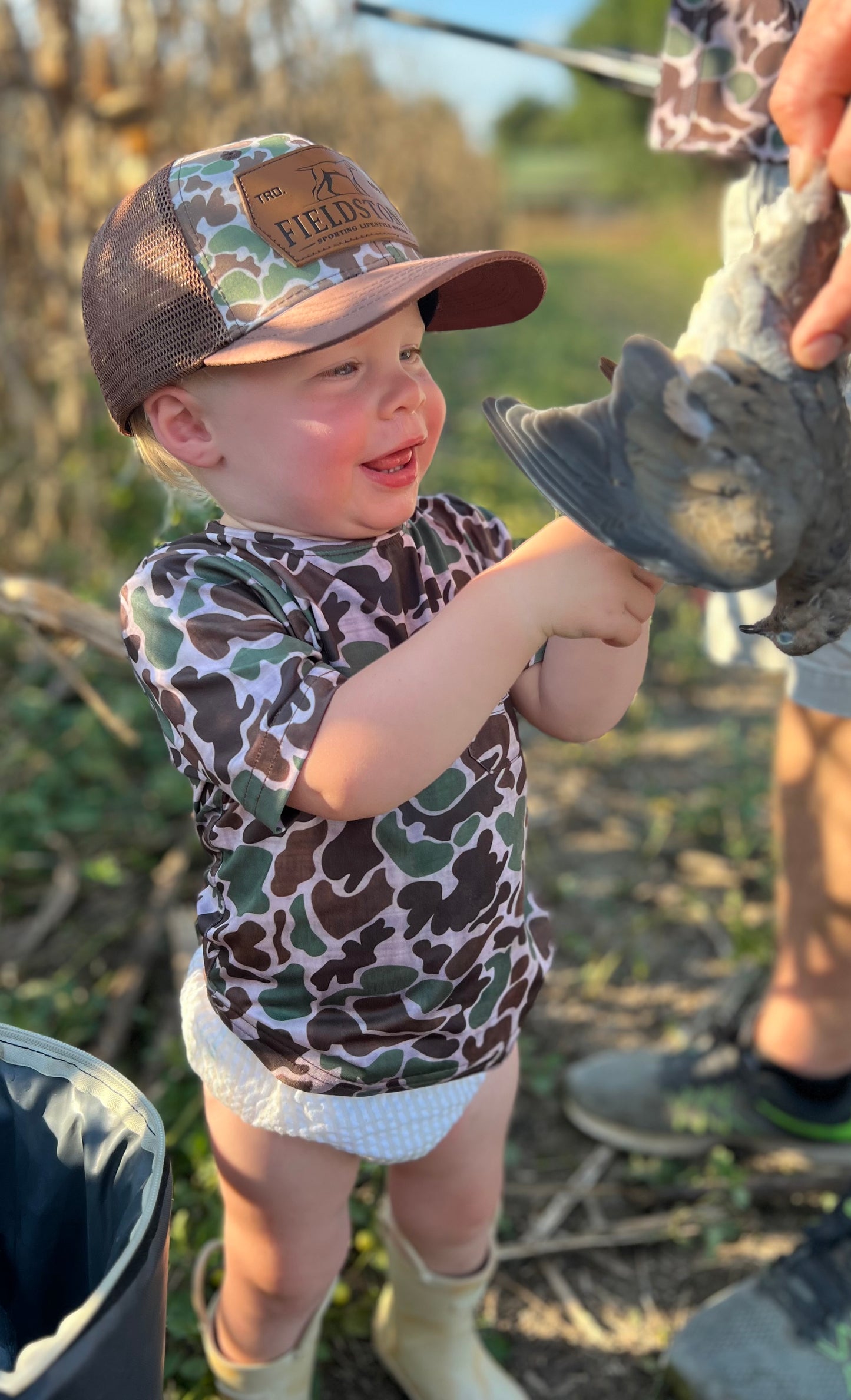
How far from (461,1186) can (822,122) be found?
129 centimetres

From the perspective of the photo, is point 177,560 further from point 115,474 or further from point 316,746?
point 115,474

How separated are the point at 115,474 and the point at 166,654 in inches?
168

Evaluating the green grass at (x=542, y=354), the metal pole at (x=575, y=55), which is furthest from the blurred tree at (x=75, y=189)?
the metal pole at (x=575, y=55)

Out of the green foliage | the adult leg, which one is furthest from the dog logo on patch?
the green foliage

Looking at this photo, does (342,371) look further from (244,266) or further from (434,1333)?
(434,1333)

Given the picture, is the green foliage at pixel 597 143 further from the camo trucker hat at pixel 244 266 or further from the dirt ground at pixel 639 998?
the camo trucker hat at pixel 244 266

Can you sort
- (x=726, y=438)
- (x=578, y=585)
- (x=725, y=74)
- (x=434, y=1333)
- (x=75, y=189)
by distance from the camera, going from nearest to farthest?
(x=726, y=438) → (x=578, y=585) → (x=434, y=1333) → (x=725, y=74) → (x=75, y=189)

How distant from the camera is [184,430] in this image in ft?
4.11

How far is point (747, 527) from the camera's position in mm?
956

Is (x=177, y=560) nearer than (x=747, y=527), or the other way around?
(x=747, y=527)

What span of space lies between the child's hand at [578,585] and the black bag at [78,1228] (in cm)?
59

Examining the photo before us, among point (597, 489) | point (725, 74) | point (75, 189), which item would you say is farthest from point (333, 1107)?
point (75, 189)

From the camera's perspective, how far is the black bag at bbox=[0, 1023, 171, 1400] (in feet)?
3.01

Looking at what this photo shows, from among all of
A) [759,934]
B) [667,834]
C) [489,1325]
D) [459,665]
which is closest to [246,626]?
[459,665]
